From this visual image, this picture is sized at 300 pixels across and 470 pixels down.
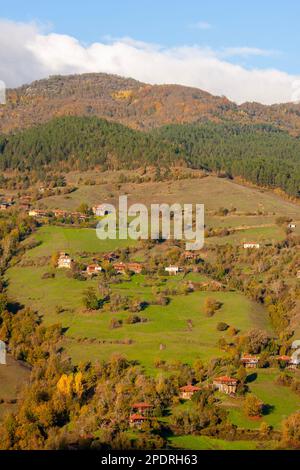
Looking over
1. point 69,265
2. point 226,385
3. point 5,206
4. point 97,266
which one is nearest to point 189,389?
point 226,385

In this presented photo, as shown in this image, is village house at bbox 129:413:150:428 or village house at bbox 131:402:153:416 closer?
village house at bbox 129:413:150:428

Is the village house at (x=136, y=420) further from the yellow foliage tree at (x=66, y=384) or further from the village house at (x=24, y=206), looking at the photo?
the village house at (x=24, y=206)

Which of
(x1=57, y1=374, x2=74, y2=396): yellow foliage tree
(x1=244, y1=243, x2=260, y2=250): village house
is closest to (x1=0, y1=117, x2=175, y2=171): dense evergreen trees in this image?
(x1=244, y1=243, x2=260, y2=250): village house

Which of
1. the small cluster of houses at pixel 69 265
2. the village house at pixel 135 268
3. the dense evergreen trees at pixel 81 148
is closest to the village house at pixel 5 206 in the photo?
the dense evergreen trees at pixel 81 148

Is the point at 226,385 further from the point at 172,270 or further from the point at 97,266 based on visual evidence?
the point at 97,266

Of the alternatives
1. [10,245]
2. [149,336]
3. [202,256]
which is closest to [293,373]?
[149,336]

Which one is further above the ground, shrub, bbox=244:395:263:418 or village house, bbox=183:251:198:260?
village house, bbox=183:251:198:260

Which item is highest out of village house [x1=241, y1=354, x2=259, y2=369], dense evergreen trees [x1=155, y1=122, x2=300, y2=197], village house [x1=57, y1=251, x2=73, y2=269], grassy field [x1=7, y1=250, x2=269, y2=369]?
dense evergreen trees [x1=155, y1=122, x2=300, y2=197]

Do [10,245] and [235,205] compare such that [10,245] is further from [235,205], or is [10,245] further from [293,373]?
[293,373]

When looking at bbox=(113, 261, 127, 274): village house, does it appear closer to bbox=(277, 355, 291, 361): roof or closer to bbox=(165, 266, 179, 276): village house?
bbox=(165, 266, 179, 276): village house
